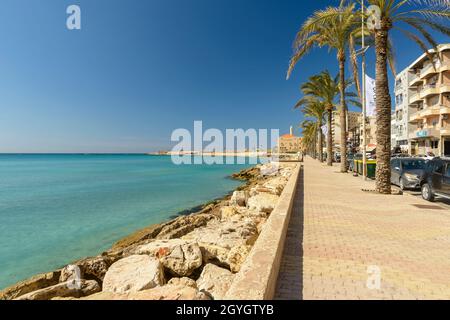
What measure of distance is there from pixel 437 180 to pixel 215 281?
9702mm

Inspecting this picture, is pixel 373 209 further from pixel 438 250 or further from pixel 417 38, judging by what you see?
pixel 417 38

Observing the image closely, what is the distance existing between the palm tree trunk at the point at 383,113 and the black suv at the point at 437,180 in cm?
127

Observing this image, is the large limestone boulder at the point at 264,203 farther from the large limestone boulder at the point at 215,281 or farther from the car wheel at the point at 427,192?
the car wheel at the point at 427,192

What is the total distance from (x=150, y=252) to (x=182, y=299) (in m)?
2.69

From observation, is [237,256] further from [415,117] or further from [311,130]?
[311,130]

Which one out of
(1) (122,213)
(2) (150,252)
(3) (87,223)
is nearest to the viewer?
(2) (150,252)

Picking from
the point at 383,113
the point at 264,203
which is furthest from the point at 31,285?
the point at 383,113

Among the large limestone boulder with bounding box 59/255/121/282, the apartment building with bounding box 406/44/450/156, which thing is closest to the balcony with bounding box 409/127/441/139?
the apartment building with bounding box 406/44/450/156

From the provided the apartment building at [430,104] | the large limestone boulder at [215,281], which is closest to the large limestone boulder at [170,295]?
the large limestone boulder at [215,281]

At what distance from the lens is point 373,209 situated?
24.5 ft

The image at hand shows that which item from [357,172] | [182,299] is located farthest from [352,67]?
[182,299]

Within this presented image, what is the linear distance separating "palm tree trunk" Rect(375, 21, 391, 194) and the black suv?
4.15 ft

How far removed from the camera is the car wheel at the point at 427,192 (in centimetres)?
909

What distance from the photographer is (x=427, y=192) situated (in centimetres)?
928
